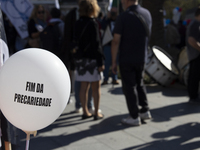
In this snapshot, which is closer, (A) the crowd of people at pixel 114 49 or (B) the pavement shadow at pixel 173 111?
(A) the crowd of people at pixel 114 49

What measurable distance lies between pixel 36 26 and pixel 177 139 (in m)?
3.42

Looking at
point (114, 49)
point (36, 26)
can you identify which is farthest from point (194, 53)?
point (36, 26)

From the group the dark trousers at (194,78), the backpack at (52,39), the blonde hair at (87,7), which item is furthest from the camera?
the dark trousers at (194,78)

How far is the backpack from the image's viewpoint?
5.10 m

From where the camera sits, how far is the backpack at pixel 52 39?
5.10 m

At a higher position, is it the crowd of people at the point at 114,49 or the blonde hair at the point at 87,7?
the blonde hair at the point at 87,7

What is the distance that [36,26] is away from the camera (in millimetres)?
5730

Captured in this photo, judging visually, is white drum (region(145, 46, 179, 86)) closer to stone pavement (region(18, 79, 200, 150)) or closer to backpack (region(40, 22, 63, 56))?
stone pavement (region(18, 79, 200, 150))

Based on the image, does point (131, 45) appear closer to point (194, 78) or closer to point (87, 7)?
point (87, 7)

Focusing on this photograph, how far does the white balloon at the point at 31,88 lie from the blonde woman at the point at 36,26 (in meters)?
3.65

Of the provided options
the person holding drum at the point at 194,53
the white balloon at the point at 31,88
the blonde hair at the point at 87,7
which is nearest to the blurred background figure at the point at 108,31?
the person holding drum at the point at 194,53

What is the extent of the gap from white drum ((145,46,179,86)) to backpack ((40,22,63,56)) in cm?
266

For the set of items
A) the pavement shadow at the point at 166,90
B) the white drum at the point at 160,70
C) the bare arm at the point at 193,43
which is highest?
the bare arm at the point at 193,43

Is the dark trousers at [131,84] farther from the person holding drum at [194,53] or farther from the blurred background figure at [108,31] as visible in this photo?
the blurred background figure at [108,31]
